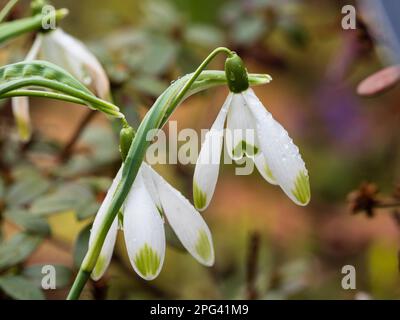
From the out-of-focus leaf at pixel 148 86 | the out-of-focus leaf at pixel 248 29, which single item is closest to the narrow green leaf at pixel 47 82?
the out-of-focus leaf at pixel 148 86

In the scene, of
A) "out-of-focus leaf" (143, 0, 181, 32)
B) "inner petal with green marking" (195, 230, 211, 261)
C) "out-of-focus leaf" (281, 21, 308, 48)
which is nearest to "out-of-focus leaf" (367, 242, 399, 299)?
"out-of-focus leaf" (281, 21, 308, 48)

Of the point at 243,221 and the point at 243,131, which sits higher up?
the point at 243,221

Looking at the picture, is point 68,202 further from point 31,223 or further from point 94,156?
point 94,156

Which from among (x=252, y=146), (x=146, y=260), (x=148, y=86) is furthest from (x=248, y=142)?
(x=148, y=86)

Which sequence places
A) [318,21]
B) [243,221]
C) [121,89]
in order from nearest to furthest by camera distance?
[121,89] → [243,221] → [318,21]

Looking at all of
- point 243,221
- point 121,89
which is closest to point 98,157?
point 121,89

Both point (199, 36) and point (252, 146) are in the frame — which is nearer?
point (252, 146)
